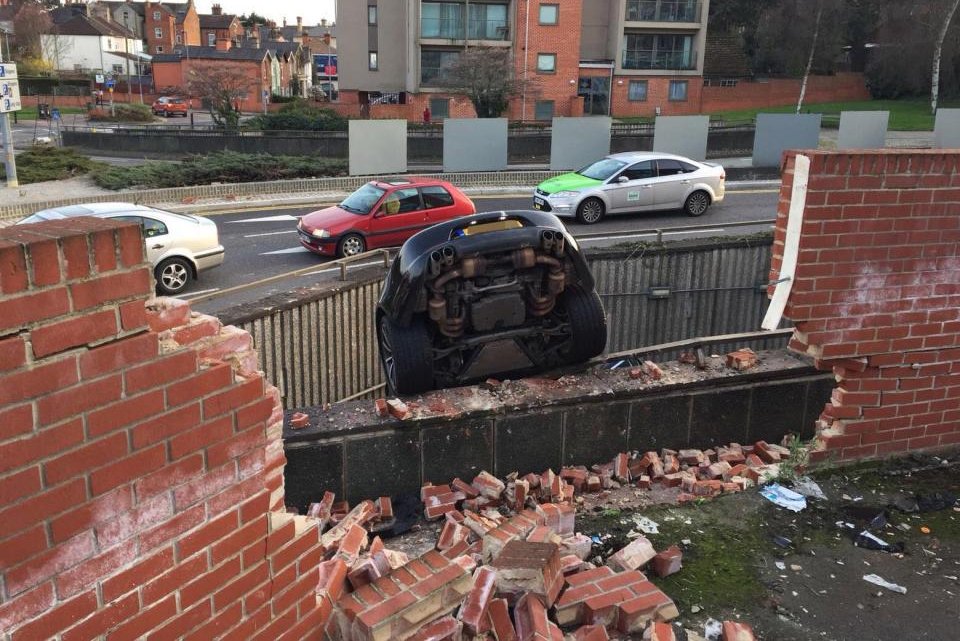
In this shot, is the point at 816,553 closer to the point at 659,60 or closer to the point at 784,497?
the point at 784,497

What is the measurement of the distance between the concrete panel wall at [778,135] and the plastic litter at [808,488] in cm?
2571

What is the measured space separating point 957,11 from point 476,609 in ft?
199

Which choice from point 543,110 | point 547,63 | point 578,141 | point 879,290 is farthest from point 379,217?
point 543,110

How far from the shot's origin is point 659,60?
177 ft

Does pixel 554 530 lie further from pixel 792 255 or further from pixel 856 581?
pixel 792 255

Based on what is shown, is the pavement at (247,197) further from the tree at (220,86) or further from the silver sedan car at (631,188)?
the tree at (220,86)

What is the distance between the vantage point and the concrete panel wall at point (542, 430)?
5383 millimetres

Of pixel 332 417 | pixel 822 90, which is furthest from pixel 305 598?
pixel 822 90

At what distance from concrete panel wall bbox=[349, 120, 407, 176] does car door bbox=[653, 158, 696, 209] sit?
9.06m

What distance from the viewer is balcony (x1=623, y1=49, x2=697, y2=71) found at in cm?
5356

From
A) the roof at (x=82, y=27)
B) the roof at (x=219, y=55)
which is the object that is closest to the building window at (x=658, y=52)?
the roof at (x=219, y=55)

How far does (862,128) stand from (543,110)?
24.9m

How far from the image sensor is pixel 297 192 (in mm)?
25109

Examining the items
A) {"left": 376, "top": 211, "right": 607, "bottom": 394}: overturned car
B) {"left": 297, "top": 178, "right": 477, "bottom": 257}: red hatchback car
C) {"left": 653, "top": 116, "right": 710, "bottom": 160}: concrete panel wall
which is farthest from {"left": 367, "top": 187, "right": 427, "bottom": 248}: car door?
{"left": 653, "top": 116, "right": 710, "bottom": 160}: concrete panel wall
